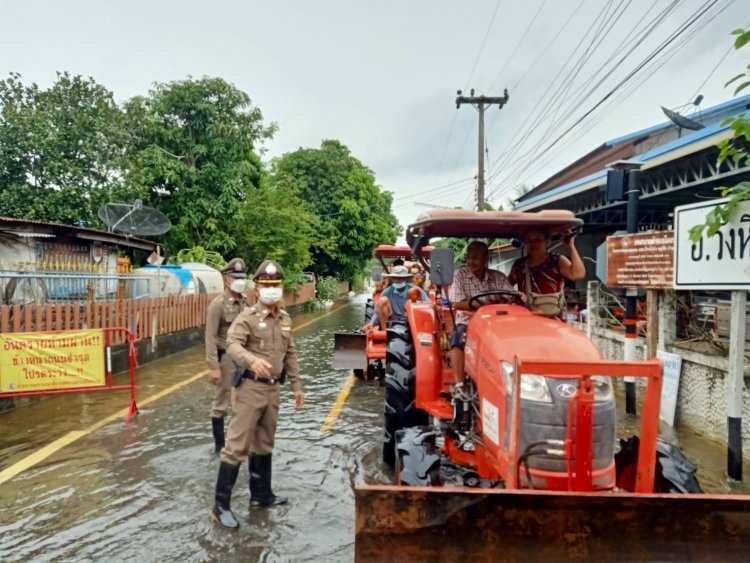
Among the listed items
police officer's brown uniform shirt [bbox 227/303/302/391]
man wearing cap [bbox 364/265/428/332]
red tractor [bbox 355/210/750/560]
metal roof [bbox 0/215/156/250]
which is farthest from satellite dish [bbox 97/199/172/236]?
red tractor [bbox 355/210/750/560]

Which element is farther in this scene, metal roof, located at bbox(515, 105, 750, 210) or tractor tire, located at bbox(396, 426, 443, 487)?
metal roof, located at bbox(515, 105, 750, 210)

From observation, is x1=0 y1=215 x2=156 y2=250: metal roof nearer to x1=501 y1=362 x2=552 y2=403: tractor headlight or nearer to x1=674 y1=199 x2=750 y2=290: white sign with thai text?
x1=501 y1=362 x2=552 y2=403: tractor headlight

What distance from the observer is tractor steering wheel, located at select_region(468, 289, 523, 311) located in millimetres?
4152

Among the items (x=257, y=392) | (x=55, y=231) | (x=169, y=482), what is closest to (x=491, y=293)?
(x=257, y=392)

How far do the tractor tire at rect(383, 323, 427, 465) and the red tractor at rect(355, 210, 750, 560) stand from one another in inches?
25.7

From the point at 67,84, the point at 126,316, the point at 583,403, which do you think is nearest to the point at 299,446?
the point at 583,403

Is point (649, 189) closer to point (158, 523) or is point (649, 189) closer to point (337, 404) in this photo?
point (337, 404)

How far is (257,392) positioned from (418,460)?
1331mm

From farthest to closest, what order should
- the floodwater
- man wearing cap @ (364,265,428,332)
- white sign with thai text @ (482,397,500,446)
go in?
man wearing cap @ (364,265,428,332) < the floodwater < white sign with thai text @ (482,397,500,446)

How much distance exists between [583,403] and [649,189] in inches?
446

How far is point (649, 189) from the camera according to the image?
1250cm

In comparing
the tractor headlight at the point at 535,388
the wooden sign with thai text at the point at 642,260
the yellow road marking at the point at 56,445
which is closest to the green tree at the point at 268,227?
the yellow road marking at the point at 56,445

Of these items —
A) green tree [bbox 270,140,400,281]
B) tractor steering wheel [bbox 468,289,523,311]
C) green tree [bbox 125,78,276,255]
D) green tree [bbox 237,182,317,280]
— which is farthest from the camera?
green tree [bbox 270,140,400,281]

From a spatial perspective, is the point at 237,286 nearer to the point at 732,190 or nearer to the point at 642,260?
the point at 732,190
